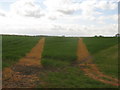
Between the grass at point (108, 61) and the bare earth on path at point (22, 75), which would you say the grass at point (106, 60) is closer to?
the grass at point (108, 61)

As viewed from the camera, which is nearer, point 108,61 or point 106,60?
point 108,61

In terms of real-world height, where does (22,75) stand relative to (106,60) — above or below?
below

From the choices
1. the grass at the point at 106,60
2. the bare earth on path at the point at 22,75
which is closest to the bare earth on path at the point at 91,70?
the grass at the point at 106,60

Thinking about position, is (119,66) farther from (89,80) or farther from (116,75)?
(89,80)

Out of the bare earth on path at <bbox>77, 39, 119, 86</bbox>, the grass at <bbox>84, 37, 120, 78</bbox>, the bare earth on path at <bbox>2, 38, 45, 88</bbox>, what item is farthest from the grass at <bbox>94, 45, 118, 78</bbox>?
the bare earth on path at <bbox>2, 38, 45, 88</bbox>

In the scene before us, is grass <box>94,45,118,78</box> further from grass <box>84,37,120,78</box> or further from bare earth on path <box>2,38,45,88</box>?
bare earth on path <box>2,38,45,88</box>

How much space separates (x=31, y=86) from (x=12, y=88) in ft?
6.28

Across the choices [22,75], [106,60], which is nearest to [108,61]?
[106,60]

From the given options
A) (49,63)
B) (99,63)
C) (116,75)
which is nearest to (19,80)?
(49,63)

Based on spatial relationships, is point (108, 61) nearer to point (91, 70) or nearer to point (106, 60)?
point (106, 60)

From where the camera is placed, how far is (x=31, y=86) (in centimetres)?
1806

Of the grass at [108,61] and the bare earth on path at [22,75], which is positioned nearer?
the bare earth on path at [22,75]

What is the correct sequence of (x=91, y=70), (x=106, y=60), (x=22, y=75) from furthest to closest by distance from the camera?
(x=106, y=60) < (x=91, y=70) < (x=22, y=75)

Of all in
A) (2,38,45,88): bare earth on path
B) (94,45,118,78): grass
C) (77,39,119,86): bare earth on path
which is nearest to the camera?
(2,38,45,88): bare earth on path
